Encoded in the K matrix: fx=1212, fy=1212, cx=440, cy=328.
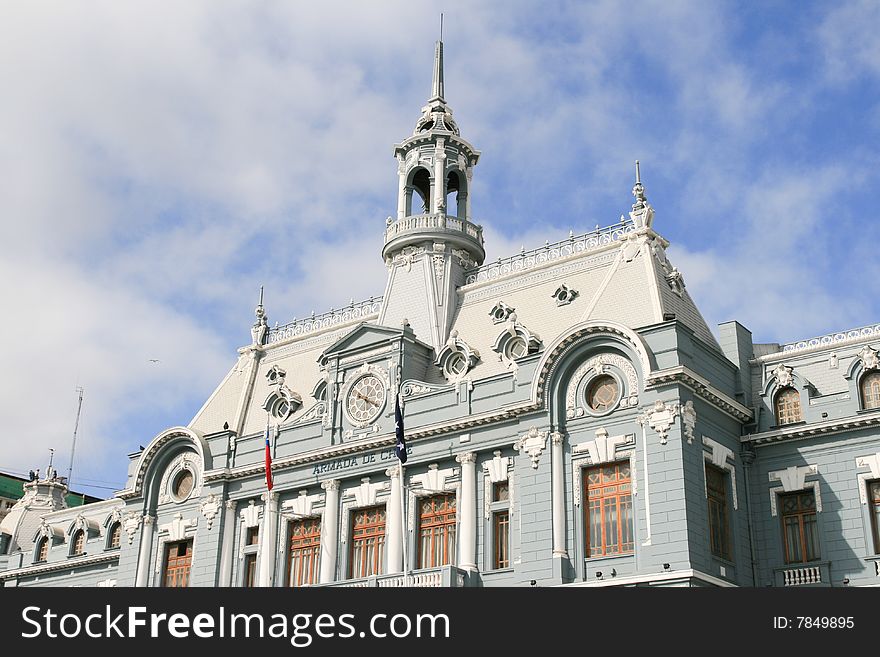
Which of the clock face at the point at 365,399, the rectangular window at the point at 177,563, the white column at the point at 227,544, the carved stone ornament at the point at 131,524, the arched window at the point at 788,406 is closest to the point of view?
the arched window at the point at 788,406

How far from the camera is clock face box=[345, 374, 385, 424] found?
53.7m

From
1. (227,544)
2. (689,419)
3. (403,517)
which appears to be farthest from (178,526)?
(689,419)

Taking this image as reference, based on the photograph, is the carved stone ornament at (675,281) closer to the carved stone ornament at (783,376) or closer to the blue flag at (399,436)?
the carved stone ornament at (783,376)

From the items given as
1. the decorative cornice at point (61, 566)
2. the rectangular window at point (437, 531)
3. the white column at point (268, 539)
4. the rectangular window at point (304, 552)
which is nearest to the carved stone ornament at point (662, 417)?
the rectangular window at point (437, 531)

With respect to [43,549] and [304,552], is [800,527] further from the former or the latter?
[43,549]

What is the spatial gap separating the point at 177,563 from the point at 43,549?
17.8 m

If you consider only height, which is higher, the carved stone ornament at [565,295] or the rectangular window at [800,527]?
the carved stone ornament at [565,295]

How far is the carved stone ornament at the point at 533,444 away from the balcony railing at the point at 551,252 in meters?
10.4

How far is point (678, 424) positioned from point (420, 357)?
45.9ft

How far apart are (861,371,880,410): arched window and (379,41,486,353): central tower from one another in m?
18.6

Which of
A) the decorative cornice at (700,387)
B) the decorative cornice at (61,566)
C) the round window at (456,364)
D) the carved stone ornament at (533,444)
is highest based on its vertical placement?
the round window at (456,364)

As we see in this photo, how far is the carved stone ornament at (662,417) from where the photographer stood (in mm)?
44781
